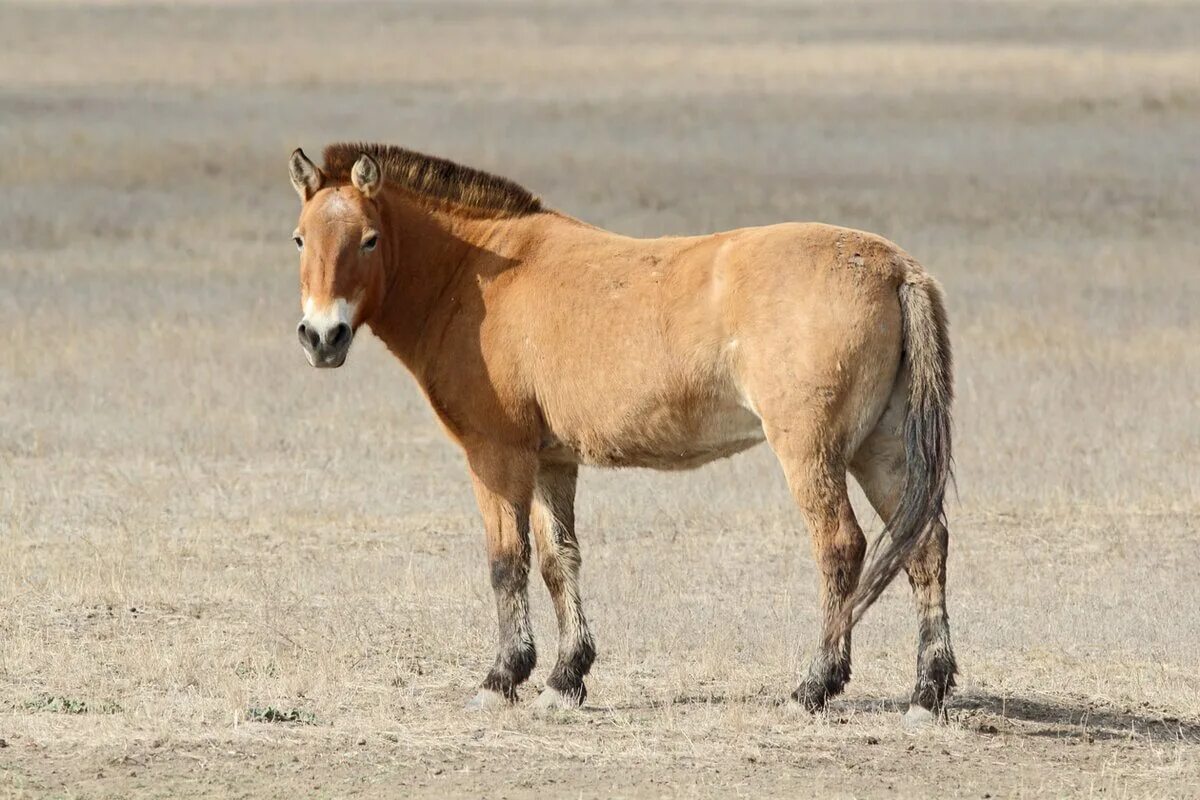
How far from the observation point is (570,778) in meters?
6.99

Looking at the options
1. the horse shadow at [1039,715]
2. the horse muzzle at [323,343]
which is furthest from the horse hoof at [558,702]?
the horse muzzle at [323,343]

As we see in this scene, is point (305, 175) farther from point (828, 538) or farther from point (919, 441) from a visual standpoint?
point (919, 441)

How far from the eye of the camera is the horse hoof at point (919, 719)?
302 inches

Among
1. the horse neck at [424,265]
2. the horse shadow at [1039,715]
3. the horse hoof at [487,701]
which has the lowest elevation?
the horse hoof at [487,701]

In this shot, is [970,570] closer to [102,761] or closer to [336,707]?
[336,707]

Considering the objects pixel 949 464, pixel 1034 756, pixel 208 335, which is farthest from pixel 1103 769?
pixel 208 335

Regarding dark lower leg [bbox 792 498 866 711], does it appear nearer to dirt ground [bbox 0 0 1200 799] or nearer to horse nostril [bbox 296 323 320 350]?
dirt ground [bbox 0 0 1200 799]

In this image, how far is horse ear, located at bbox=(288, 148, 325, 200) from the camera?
26.7ft

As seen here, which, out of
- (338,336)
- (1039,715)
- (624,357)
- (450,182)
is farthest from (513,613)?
(1039,715)

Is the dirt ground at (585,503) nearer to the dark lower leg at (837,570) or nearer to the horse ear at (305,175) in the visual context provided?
the dark lower leg at (837,570)

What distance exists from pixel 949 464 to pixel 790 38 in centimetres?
4463

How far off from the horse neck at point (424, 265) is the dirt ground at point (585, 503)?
1557mm

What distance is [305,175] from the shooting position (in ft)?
26.9

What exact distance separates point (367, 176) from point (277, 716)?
7.62ft
